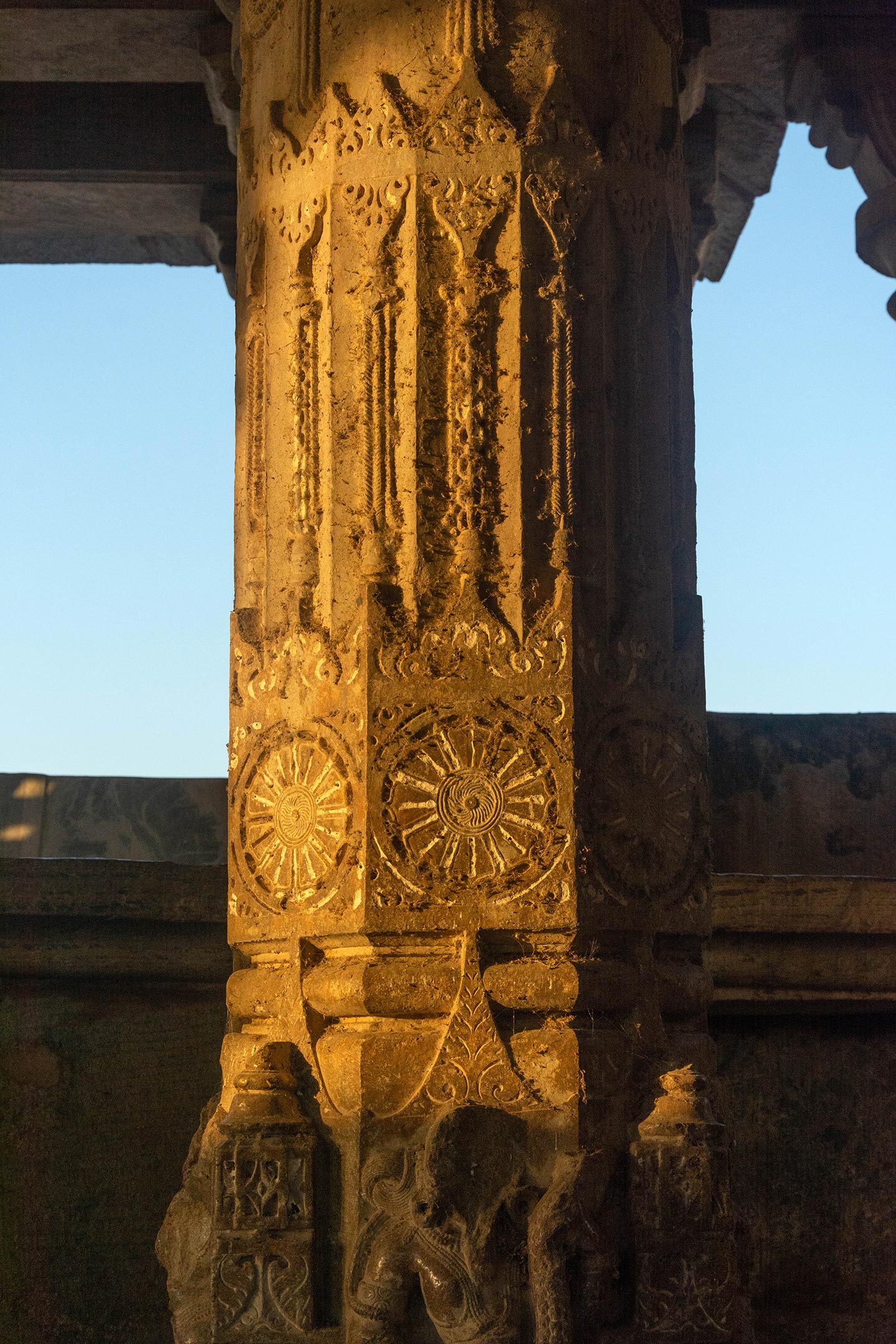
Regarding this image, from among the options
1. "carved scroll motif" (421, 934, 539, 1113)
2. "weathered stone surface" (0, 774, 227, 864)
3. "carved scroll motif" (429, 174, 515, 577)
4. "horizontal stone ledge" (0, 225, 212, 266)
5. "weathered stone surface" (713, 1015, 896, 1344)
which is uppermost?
"horizontal stone ledge" (0, 225, 212, 266)

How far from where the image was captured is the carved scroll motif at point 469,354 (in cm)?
374

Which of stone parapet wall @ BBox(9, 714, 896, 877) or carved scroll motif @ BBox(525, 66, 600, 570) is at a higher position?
carved scroll motif @ BBox(525, 66, 600, 570)

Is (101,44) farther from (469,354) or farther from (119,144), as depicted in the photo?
(469,354)

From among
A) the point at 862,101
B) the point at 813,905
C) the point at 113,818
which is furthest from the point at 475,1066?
the point at 862,101

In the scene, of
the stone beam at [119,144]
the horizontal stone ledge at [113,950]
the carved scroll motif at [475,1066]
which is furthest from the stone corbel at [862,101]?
the carved scroll motif at [475,1066]

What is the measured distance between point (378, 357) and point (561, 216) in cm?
54

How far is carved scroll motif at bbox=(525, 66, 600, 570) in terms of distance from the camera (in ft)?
12.4

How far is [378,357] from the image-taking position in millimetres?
3838

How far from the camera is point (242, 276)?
4.32m

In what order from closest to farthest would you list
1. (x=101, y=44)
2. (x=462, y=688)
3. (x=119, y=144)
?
(x=462, y=688)
(x=101, y=44)
(x=119, y=144)

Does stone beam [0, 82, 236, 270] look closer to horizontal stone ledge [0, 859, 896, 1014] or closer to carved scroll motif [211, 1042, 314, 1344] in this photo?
horizontal stone ledge [0, 859, 896, 1014]

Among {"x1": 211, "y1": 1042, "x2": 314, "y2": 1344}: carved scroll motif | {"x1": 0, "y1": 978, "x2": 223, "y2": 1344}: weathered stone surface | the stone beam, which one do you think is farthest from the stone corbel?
{"x1": 211, "y1": 1042, "x2": 314, "y2": 1344}: carved scroll motif

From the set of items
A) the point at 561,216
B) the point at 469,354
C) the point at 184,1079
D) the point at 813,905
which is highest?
the point at 561,216

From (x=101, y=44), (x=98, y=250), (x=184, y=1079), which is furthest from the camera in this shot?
(x=98, y=250)
